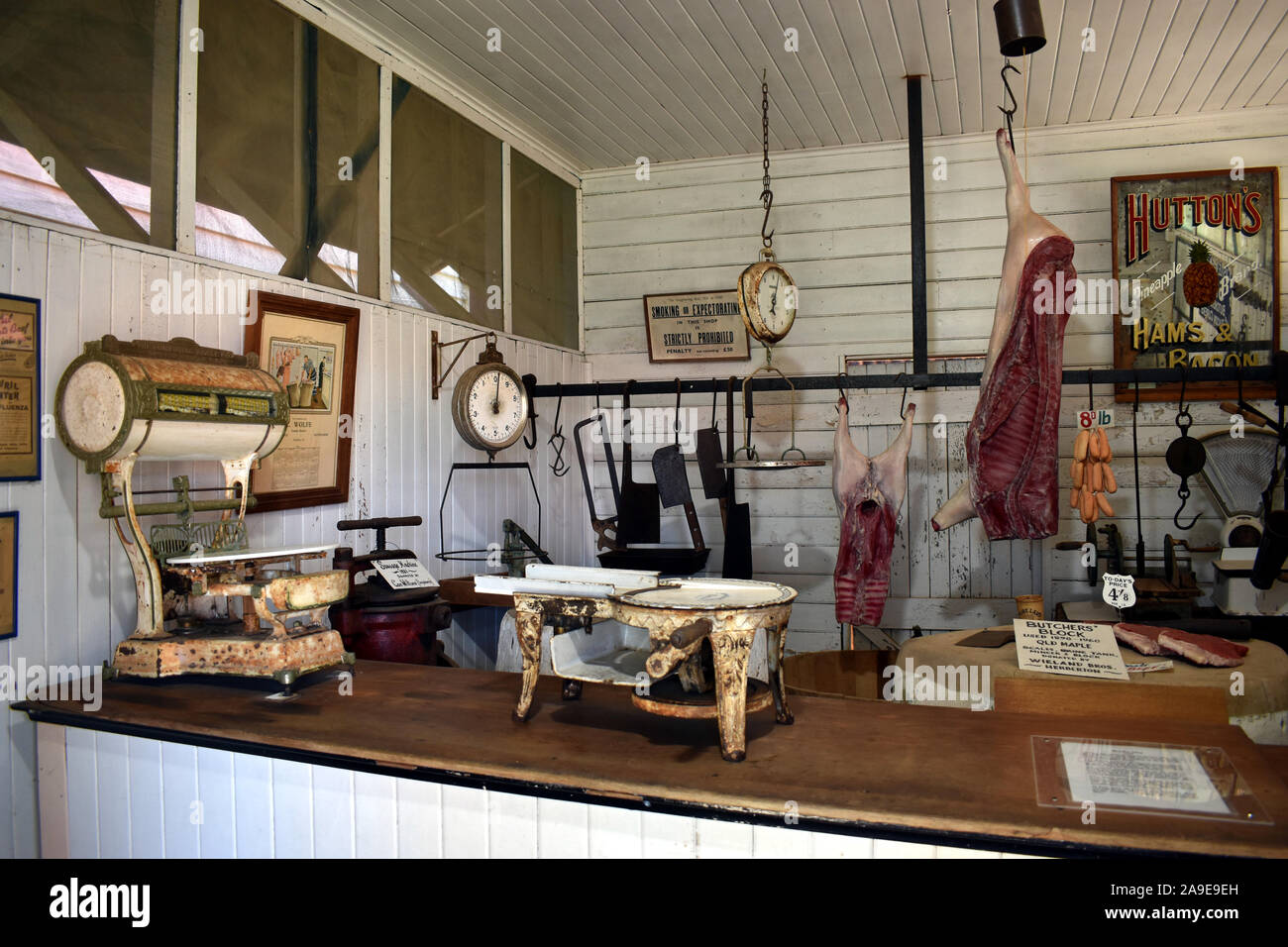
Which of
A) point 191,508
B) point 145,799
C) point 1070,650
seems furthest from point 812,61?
point 145,799

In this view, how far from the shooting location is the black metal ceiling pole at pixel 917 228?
16.1 feet

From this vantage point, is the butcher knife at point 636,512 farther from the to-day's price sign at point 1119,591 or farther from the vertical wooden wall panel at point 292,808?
the vertical wooden wall panel at point 292,808

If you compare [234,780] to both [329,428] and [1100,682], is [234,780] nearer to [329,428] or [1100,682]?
[329,428]

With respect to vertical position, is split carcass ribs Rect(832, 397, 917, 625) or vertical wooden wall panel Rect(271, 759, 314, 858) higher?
split carcass ribs Rect(832, 397, 917, 625)

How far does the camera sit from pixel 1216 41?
4.41 meters

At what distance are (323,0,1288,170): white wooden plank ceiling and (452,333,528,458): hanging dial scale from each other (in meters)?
1.43

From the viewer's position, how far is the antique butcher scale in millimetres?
2572

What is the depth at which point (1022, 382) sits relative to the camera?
363 centimetres

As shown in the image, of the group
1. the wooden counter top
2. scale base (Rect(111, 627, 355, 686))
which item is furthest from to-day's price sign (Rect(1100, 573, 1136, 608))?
scale base (Rect(111, 627, 355, 686))

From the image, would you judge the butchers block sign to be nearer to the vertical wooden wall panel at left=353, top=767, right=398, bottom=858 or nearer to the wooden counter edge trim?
the wooden counter edge trim

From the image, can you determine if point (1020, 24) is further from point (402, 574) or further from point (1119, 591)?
point (402, 574)
